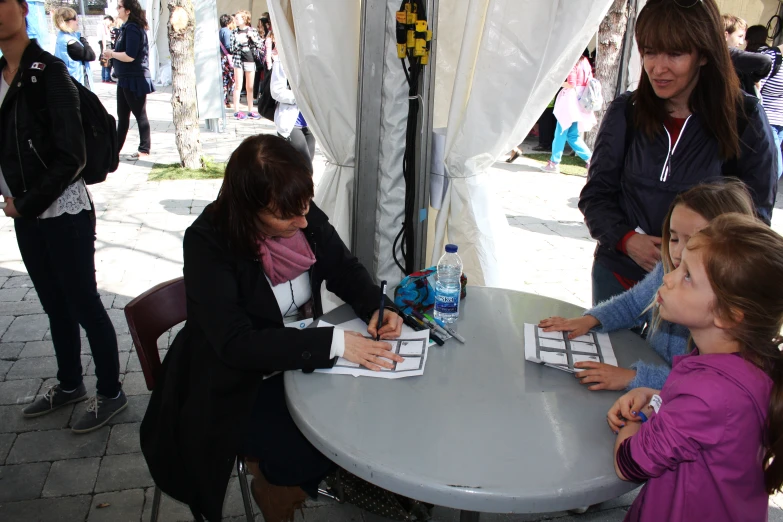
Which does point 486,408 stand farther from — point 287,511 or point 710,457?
point 287,511

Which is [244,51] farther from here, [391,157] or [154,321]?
[154,321]

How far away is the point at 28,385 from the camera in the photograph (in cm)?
305

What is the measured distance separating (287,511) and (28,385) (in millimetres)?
1895

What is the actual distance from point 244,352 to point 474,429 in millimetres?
653

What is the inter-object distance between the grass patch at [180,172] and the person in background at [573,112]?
14.4 feet

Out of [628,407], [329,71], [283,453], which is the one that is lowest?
[283,453]

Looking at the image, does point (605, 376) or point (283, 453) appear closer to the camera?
point (605, 376)

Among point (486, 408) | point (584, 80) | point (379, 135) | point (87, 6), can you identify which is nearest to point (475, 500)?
point (486, 408)

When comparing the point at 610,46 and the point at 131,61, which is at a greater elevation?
the point at 610,46

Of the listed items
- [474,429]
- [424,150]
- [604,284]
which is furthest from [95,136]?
[604,284]

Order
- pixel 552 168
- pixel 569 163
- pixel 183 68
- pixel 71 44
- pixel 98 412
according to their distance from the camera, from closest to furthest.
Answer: pixel 98 412 < pixel 183 68 < pixel 71 44 < pixel 552 168 < pixel 569 163

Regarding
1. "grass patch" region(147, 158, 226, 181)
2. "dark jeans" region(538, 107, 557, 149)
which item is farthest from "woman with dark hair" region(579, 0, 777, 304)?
"dark jeans" region(538, 107, 557, 149)

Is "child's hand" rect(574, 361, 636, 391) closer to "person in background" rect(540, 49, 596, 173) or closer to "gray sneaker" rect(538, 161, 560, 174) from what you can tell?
"person in background" rect(540, 49, 596, 173)

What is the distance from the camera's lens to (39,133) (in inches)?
93.6
